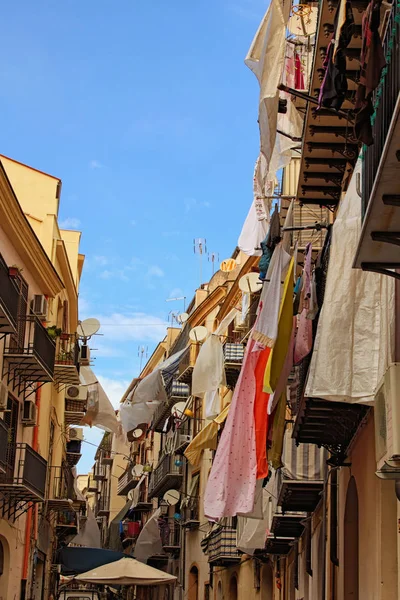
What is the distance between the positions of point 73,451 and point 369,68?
3836cm

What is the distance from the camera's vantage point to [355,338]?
31.7ft

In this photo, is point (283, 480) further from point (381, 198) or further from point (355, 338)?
point (381, 198)

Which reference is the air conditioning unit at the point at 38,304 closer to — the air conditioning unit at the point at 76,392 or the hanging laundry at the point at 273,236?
the air conditioning unit at the point at 76,392

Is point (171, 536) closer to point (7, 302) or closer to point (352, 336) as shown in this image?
point (7, 302)

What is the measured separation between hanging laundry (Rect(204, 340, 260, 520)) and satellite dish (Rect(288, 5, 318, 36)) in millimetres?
5880

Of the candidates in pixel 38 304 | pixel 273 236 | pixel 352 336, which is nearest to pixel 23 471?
pixel 38 304

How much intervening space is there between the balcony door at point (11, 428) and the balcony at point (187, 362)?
55.3 feet

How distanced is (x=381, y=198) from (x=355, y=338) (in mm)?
2886

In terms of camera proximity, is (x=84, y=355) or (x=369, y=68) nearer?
(x=369, y=68)

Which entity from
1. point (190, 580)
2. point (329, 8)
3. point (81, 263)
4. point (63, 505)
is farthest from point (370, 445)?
point (190, 580)

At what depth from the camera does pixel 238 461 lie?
1355cm

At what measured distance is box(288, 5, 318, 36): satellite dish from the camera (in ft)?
53.9

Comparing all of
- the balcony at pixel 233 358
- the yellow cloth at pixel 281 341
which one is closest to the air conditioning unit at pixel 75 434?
the balcony at pixel 233 358

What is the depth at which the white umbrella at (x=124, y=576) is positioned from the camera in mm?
24359
